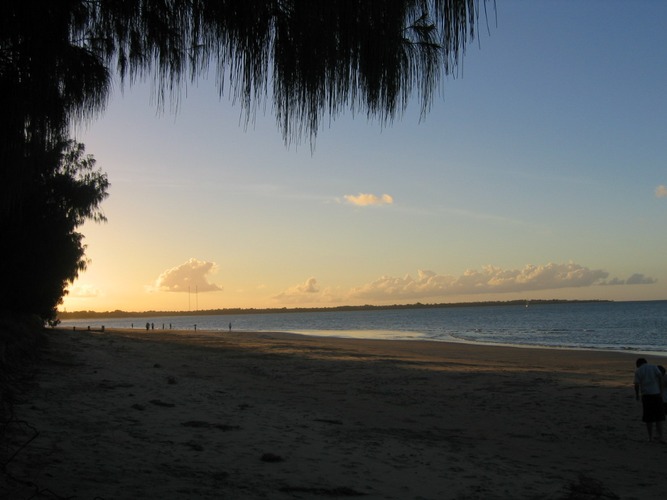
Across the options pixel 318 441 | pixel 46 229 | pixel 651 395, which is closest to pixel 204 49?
pixel 318 441

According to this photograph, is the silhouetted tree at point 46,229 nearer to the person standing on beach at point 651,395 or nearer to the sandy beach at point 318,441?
the sandy beach at point 318,441

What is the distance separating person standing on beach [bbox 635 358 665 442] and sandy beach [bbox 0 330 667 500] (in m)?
0.38

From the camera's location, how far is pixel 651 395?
10.1m

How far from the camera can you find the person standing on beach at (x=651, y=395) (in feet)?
33.2

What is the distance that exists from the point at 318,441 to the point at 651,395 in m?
5.80

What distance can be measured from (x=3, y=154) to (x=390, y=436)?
7.25 meters

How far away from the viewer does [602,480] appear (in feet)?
24.8

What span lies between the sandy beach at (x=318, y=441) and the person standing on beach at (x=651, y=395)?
377 millimetres

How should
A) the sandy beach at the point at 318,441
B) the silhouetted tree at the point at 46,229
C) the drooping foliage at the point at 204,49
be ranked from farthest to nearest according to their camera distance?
1. the silhouetted tree at the point at 46,229
2. the sandy beach at the point at 318,441
3. the drooping foliage at the point at 204,49

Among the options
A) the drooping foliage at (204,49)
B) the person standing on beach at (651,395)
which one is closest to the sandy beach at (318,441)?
the person standing on beach at (651,395)

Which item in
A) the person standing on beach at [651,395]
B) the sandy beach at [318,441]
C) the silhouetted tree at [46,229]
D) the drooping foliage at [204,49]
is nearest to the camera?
the drooping foliage at [204,49]

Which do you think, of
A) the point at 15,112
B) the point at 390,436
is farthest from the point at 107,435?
the point at 15,112

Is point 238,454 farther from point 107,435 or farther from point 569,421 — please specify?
point 569,421

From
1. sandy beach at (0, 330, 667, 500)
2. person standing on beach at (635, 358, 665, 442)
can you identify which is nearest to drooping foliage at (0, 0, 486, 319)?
sandy beach at (0, 330, 667, 500)
